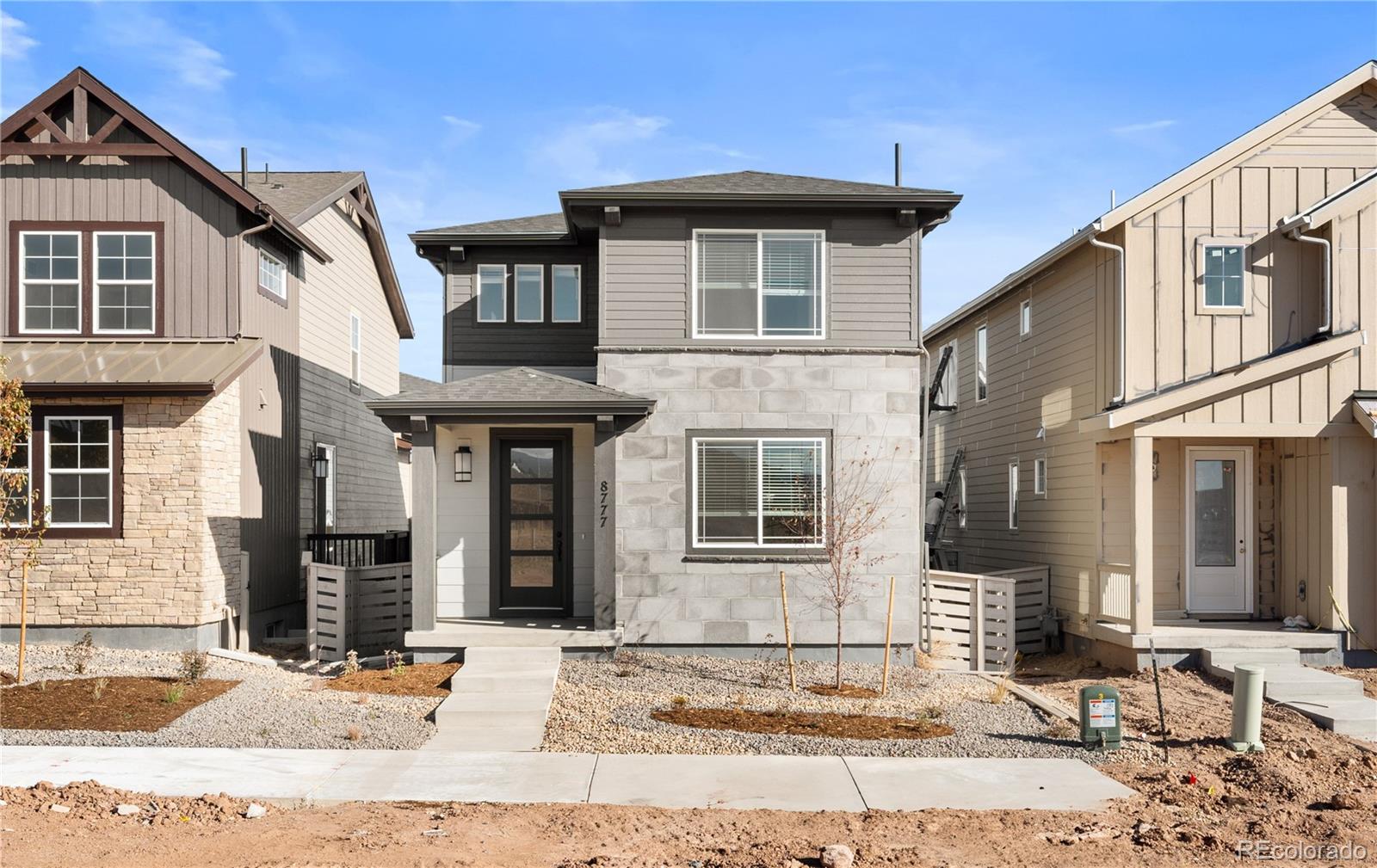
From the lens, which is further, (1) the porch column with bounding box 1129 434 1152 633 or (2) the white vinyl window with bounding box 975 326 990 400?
(2) the white vinyl window with bounding box 975 326 990 400

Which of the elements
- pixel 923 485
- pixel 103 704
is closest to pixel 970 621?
pixel 923 485

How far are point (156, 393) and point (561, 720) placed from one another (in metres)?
7.19

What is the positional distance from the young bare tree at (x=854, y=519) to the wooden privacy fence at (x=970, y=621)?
1505mm

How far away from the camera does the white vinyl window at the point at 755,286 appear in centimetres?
1412

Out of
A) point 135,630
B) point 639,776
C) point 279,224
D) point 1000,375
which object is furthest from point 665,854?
point 1000,375

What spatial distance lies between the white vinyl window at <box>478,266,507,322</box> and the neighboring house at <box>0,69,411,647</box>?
2926 millimetres

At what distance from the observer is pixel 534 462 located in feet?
48.7

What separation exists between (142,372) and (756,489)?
7893 mm

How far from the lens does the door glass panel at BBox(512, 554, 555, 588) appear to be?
14.8m

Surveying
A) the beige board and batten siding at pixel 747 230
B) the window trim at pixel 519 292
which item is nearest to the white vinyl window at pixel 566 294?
the window trim at pixel 519 292

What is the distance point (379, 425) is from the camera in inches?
→ 912

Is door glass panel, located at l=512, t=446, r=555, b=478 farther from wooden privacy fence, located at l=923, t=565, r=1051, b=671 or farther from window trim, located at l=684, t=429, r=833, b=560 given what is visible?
wooden privacy fence, located at l=923, t=565, r=1051, b=671

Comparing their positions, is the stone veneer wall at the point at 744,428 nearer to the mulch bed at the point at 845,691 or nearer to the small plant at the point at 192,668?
the mulch bed at the point at 845,691

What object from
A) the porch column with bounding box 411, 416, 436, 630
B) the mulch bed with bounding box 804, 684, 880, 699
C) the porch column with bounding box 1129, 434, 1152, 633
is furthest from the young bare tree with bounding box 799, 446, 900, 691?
the porch column with bounding box 411, 416, 436, 630
